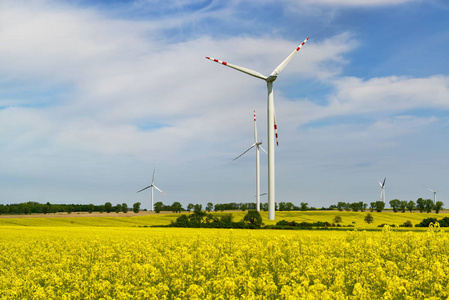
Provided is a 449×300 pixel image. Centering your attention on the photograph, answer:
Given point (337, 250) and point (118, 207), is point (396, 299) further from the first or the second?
point (118, 207)

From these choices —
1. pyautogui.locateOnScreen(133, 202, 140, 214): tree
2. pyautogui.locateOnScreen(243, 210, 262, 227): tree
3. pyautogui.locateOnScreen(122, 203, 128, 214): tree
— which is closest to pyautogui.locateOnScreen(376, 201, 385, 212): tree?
pyautogui.locateOnScreen(243, 210, 262, 227): tree

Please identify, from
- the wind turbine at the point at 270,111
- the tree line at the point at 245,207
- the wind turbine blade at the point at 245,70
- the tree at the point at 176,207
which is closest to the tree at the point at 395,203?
the tree line at the point at 245,207

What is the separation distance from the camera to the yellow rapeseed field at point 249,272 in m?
10.0

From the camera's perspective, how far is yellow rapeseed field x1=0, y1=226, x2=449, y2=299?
10.0 meters

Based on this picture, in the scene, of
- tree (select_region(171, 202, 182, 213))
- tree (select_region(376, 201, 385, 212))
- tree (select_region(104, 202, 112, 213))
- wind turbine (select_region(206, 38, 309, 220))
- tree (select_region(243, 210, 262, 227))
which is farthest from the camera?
tree (select_region(104, 202, 112, 213))

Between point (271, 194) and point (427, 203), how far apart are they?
10991 centimetres

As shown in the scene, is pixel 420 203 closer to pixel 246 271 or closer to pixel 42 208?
pixel 42 208

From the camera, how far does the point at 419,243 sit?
18.0m

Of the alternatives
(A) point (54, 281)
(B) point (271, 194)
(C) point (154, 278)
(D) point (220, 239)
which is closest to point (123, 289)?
(C) point (154, 278)

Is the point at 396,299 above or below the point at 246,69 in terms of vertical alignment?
below

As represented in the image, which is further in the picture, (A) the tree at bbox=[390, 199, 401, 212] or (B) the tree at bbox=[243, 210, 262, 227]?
(A) the tree at bbox=[390, 199, 401, 212]

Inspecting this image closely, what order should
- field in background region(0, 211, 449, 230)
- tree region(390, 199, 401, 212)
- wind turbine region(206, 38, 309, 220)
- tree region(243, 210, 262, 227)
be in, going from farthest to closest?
tree region(390, 199, 401, 212), field in background region(0, 211, 449, 230), wind turbine region(206, 38, 309, 220), tree region(243, 210, 262, 227)

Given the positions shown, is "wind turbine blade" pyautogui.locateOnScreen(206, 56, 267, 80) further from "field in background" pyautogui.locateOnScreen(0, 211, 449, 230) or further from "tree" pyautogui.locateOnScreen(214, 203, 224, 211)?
"tree" pyautogui.locateOnScreen(214, 203, 224, 211)

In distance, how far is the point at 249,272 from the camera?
1210cm
